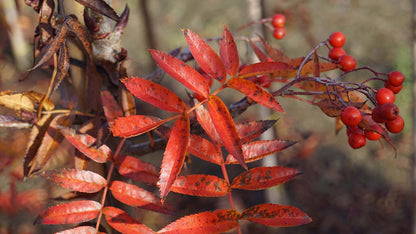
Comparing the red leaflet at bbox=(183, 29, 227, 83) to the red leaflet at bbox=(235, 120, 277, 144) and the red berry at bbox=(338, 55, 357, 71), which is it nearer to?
the red leaflet at bbox=(235, 120, 277, 144)

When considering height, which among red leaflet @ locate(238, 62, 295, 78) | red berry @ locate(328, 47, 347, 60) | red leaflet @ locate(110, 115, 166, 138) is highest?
red leaflet @ locate(238, 62, 295, 78)

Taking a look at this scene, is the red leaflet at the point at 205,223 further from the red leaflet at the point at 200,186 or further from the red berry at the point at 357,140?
the red berry at the point at 357,140

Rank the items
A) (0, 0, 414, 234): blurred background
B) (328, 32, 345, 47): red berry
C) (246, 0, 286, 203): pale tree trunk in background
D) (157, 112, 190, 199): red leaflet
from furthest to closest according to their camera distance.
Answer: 1. (0, 0, 414, 234): blurred background
2. (246, 0, 286, 203): pale tree trunk in background
3. (328, 32, 345, 47): red berry
4. (157, 112, 190, 199): red leaflet

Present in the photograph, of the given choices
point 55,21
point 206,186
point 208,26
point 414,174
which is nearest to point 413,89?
point 414,174

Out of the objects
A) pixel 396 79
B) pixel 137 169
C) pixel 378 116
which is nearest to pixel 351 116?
pixel 378 116

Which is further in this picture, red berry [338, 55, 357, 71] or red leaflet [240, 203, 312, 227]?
red berry [338, 55, 357, 71]

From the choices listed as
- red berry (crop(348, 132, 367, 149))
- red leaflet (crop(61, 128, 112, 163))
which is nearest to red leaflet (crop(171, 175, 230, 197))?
red leaflet (crop(61, 128, 112, 163))

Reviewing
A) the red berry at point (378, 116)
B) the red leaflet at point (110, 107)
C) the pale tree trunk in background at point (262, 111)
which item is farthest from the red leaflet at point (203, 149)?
the pale tree trunk in background at point (262, 111)

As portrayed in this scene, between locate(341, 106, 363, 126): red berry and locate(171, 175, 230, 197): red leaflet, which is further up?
locate(341, 106, 363, 126): red berry
